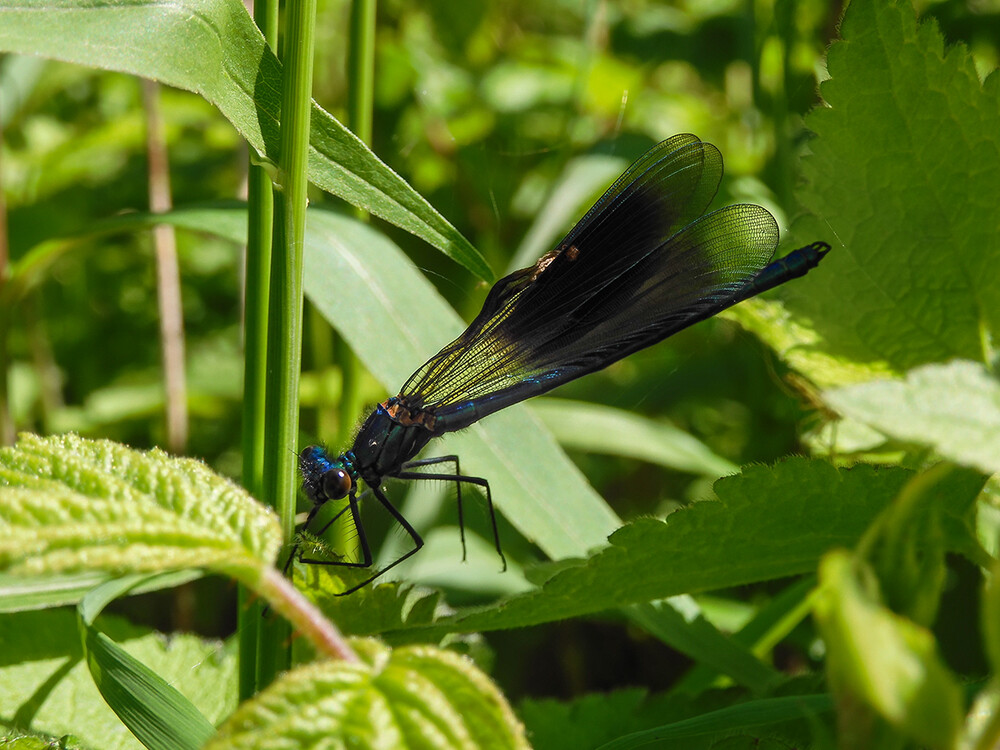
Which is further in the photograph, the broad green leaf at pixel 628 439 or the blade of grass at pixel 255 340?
the broad green leaf at pixel 628 439

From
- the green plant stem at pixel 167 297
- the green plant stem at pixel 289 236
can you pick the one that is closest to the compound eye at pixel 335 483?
the green plant stem at pixel 289 236

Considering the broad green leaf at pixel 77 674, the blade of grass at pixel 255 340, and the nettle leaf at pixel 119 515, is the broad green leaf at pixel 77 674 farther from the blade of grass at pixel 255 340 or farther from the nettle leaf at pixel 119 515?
the nettle leaf at pixel 119 515

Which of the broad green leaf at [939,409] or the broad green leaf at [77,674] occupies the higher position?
the broad green leaf at [77,674]

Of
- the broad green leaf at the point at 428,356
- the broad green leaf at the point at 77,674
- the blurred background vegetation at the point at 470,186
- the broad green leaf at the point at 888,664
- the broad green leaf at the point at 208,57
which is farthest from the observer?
the blurred background vegetation at the point at 470,186

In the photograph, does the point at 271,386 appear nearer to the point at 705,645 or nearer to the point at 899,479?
the point at 899,479

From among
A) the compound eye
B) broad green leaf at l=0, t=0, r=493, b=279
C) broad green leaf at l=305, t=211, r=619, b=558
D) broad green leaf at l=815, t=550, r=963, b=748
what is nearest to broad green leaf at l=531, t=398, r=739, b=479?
broad green leaf at l=305, t=211, r=619, b=558

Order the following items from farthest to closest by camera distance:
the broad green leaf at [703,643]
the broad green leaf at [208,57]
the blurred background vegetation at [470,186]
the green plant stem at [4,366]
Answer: the blurred background vegetation at [470,186]
the green plant stem at [4,366]
the broad green leaf at [703,643]
the broad green leaf at [208,57]

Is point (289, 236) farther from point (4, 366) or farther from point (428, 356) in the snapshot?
point (4, 366)
